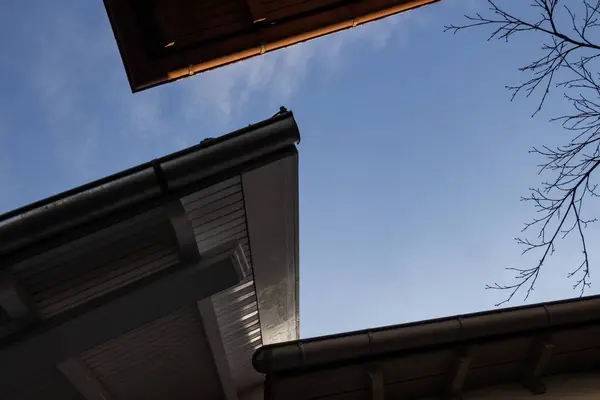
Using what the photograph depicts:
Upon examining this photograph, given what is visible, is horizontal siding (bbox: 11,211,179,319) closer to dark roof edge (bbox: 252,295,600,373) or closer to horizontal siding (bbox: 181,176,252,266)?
horizontal siding (bbox: 181,176,252,266)

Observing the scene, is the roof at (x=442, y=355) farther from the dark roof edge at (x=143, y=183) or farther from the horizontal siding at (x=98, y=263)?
the dark roof edge at (x=143, y=183)

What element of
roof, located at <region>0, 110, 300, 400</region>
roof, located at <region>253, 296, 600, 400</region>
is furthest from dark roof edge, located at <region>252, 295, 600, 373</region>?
roof, located at <region>0, 110, 300, 400</region>

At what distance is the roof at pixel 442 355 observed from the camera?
5422 mm

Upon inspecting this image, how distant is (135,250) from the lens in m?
5.02

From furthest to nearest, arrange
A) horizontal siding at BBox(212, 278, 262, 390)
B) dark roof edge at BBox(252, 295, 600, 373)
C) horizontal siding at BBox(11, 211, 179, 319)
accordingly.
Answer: horizontal siding at BBox(212, 278, 262, 390)
dark roof edge at BBox(252, 295, 600, 373)
horizontal siding at BBox(11, 211, 179, 319)

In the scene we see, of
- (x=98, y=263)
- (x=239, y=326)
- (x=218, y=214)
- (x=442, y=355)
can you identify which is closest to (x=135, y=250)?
(x=98, y=263)

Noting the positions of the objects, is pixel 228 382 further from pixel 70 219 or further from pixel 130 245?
pixel 70 219

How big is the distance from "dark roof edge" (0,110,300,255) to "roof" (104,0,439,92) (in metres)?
0.99

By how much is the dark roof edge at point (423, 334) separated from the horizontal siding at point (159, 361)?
136 centimetres

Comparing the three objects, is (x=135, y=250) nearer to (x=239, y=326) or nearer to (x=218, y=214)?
(x=218, y=214)

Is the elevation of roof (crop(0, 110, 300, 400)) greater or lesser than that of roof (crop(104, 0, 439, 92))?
lesser

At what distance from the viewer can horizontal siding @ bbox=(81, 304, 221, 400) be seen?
6.13m

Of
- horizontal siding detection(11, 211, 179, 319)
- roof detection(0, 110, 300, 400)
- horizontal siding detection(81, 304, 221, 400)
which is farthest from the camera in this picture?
horizontal siding detection(81, 304, 221, 400)

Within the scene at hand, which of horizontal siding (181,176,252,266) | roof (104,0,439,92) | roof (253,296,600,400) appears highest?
roof (104,0,439,92)
